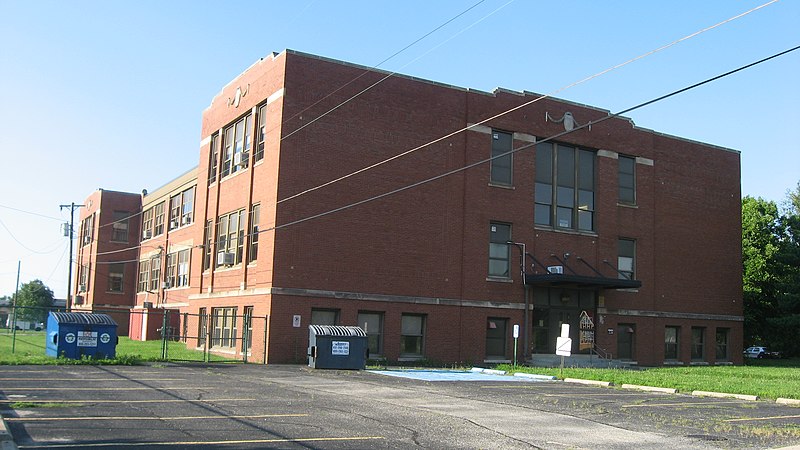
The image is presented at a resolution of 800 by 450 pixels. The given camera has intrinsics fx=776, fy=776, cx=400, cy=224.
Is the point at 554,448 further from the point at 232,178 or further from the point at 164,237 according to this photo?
the point at 164,237

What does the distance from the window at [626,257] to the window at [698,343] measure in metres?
6.05

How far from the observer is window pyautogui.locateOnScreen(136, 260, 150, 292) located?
2361 inches

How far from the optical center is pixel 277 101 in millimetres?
33219

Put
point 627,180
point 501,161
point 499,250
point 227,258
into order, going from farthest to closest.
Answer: point 627,180 < point 501,161 < point 499,250 < point 227,258

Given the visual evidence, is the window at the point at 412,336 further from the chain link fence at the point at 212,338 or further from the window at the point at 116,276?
the window at the point at 116,276

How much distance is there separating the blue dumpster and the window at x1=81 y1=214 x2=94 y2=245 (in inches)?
1795

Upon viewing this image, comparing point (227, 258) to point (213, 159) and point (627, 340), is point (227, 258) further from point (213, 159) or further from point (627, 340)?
point (627, 340)

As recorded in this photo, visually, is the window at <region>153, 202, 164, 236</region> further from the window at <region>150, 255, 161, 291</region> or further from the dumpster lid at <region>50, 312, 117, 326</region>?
the dumpster lid at <region>50, 312, 117, 326</region>

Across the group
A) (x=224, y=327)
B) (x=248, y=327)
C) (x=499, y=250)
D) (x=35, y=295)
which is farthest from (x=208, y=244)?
(x=35, y=295)

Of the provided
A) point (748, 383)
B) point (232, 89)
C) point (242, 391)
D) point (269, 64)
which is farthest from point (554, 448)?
point (232, 89)

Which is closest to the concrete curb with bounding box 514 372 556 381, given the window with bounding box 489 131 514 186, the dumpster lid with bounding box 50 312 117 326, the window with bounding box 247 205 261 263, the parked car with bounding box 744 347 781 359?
the window with bounding box 489 131 514 186

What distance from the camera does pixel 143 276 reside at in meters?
61.4

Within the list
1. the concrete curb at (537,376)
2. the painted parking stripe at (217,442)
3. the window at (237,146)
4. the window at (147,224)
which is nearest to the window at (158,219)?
the window at (147,224)

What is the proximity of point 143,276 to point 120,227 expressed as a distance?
A: 826 cm
